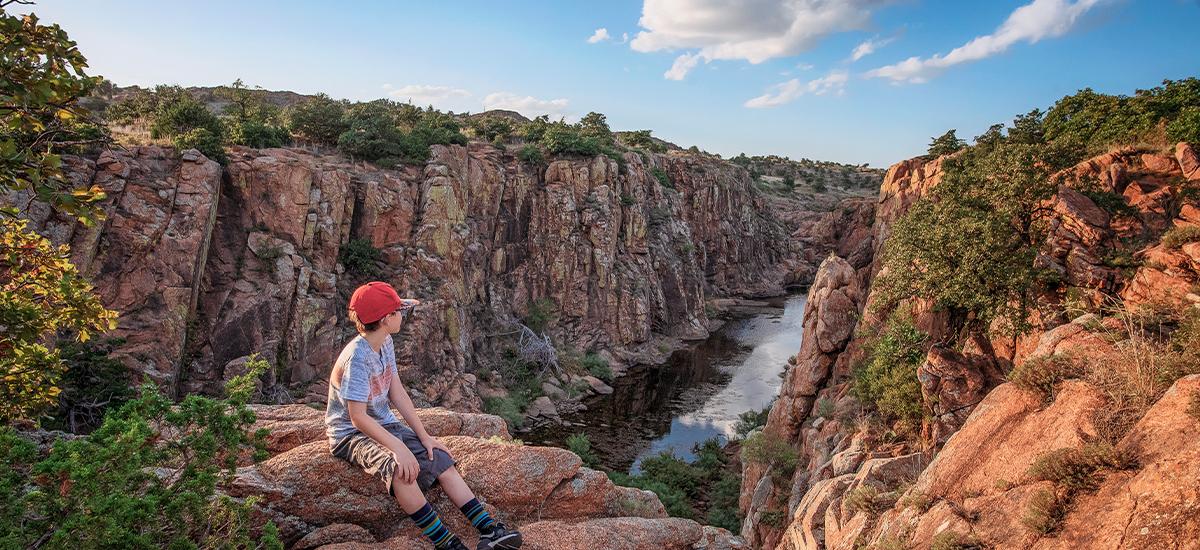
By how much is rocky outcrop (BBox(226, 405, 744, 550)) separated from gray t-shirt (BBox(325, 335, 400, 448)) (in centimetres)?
68

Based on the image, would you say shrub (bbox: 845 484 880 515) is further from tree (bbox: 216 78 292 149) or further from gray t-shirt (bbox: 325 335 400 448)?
tree (bbox: 216 78 292 149)

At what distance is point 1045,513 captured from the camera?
4.73 meters

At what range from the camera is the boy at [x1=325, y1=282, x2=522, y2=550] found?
15.9 ft

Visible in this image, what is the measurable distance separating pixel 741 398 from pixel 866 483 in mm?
23946

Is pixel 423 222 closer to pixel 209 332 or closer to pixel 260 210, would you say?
pixel 260 210

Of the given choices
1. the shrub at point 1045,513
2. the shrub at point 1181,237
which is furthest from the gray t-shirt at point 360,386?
the shrub at point 1181,237

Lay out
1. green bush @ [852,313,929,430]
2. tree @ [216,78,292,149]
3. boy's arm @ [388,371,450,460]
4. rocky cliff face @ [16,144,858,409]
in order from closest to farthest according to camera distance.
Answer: boy's arm @ [388,371,450,460], green bush @ [852,313,929,430], rocky cliff face @ [16,144,858,409], tree @ [216,78,292,149]

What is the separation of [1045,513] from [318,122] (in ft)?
110

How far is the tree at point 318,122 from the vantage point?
98.4 feet

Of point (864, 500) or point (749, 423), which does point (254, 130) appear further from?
point (864, 500)

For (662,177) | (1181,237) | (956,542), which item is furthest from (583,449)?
(662,177)

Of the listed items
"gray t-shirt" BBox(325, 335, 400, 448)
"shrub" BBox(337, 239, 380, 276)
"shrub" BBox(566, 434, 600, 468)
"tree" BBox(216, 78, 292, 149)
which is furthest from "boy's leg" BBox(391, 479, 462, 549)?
"tree" BBox(216, 78, 292, 149)

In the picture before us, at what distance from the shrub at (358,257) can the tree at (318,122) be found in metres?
7.31

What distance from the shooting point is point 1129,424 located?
508 cm
